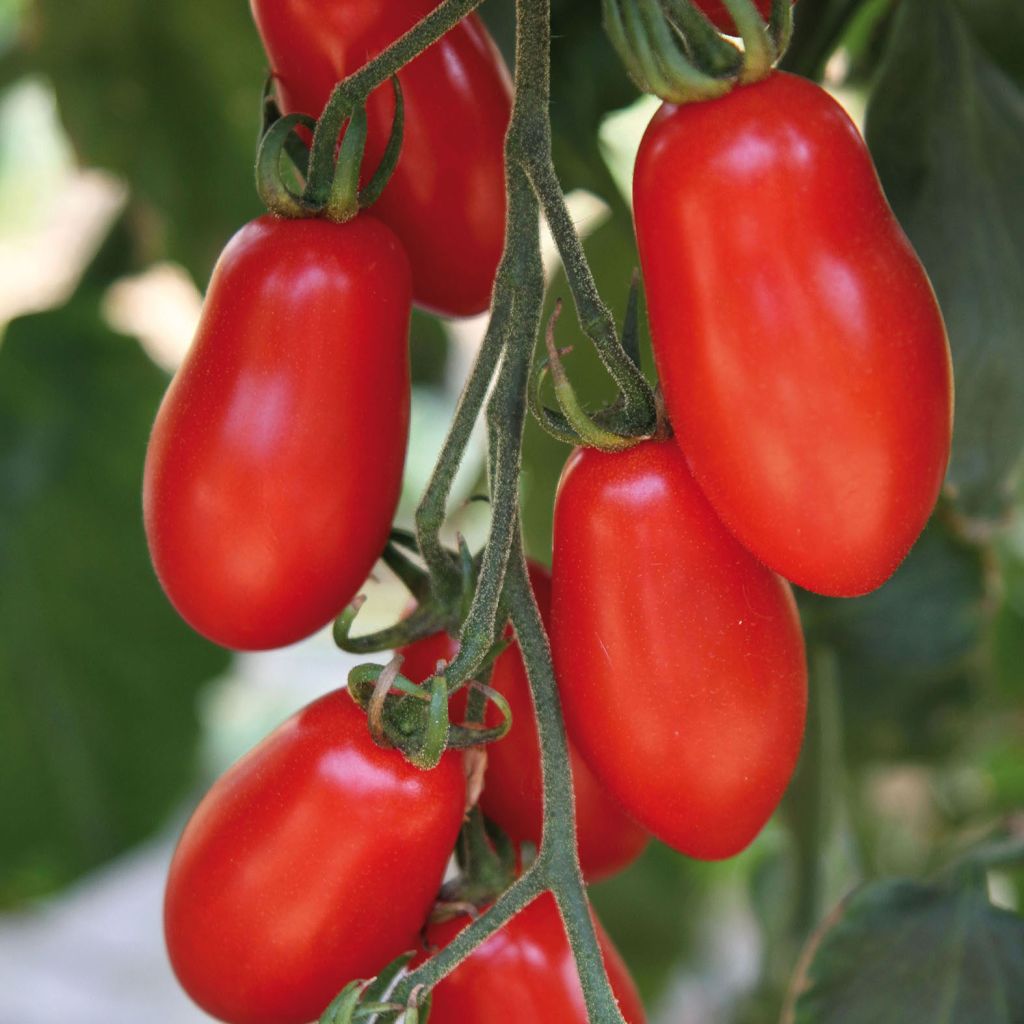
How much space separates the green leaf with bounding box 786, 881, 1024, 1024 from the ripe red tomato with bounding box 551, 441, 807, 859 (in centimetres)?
17

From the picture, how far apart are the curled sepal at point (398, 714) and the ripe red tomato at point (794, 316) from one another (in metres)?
0.10

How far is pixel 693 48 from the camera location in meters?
0.38

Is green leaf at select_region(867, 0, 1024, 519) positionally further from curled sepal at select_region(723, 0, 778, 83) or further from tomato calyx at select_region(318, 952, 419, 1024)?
tomato calyx at select_region(318, 952, 419, 1024)

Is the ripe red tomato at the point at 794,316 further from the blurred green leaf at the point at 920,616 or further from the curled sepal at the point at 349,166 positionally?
the blurred green leaf at the point at 920,616

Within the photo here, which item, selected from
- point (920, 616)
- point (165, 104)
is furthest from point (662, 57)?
point (165, 104)

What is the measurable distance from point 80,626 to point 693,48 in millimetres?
740

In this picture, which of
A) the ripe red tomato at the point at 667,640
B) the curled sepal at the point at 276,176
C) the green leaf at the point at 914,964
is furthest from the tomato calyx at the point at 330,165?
the green leaf at the point at 914,964

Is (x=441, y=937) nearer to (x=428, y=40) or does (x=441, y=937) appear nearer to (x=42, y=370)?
(x=428, y=40)

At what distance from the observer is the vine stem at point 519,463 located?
0.41m

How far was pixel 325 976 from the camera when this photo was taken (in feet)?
1.48

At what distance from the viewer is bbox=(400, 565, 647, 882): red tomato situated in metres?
0.48

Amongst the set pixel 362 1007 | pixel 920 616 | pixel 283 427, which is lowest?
pixel 920 616

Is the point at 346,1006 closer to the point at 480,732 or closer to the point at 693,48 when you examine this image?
the point at 480,732

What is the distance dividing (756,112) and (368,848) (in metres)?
0.23
